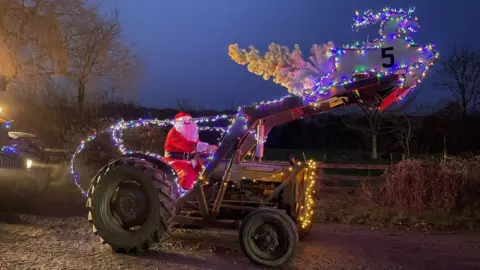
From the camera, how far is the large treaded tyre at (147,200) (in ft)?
25.7

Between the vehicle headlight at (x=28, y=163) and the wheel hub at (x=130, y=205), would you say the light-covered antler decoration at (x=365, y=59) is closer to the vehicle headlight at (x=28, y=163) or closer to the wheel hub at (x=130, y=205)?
A: the wheel hub at (x=130, y=205)

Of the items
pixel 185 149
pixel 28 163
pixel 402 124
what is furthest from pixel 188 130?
pixel 402 124

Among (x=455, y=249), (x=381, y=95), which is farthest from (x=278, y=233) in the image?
(x=455, y=249)

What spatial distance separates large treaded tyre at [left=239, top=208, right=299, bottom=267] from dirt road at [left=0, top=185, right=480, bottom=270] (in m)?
0.23

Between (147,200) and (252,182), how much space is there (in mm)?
1707

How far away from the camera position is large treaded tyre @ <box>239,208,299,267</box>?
761 centimetres

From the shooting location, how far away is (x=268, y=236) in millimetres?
7703

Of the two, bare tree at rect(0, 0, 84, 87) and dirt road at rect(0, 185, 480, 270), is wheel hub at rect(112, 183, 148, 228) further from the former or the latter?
bare tree at rect(0, 0, 84, 87)

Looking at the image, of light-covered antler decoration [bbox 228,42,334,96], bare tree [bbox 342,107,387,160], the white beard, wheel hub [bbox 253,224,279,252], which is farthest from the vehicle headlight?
bare tree [bbox 342,107,387,160]

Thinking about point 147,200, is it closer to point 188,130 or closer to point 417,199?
point 188,130

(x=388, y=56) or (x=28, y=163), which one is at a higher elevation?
(x=388, y=56)

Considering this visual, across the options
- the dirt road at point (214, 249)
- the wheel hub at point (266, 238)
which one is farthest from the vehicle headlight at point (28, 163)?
the wheel hub at point (266, 238)

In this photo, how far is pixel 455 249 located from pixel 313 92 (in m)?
4.09

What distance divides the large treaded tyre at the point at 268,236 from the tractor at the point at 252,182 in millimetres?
14
